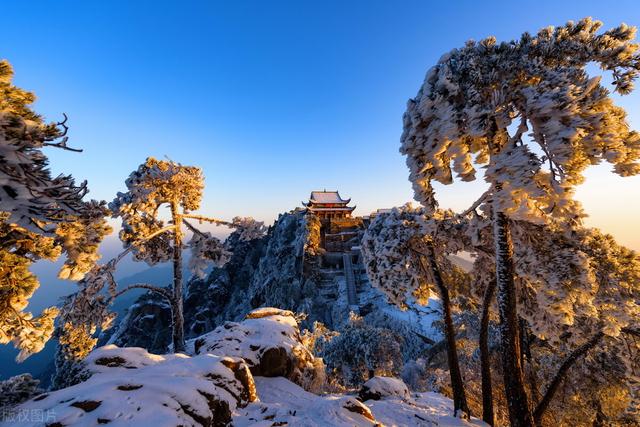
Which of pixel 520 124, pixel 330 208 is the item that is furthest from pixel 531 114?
pixel 330 208

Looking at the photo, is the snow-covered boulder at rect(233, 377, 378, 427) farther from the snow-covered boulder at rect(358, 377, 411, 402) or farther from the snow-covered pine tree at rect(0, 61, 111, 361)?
the snow-covered pine tree at rect(0, 61, 111, 361)

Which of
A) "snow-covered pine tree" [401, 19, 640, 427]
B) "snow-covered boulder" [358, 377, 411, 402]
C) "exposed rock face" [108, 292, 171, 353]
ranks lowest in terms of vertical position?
"exposed rock face" [108, 292, 171, 353]

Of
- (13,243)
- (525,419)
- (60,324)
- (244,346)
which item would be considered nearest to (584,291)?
(525,419)

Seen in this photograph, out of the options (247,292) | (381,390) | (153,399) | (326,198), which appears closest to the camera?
(153,399)

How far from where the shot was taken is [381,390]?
356 inches

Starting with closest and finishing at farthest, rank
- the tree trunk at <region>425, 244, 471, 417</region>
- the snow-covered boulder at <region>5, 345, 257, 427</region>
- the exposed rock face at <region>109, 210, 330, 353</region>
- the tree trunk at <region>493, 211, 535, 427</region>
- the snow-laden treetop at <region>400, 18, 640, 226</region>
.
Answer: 1. the snow-covered boulder at <region>5, 345, 257, 427</region>
2. the snow-laden treetop at <region>400, 18, 640, 226</region>
3. the tree trunk at <region>493, 211, 535, 427</region>
4. the tree trunk at <region>425, 244, 471, 417</region>
5. the exposed rock face at <region>109, 210, 330, 353</region>

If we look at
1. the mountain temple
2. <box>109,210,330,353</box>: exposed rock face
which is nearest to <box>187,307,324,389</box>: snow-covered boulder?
<box>109,210,330,353</box>: exposed rock face

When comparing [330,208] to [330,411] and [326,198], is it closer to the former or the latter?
[326,198]

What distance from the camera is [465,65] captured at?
535 cm

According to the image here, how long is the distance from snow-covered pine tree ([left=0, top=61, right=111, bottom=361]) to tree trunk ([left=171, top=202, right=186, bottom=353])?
408 centimetres

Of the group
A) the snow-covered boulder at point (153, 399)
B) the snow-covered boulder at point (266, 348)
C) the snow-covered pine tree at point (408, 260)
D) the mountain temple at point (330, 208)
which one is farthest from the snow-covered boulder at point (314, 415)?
the mountain temple at point (330, 208)

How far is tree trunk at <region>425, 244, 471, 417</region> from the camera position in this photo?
7.94 m

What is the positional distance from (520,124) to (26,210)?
7.69 m

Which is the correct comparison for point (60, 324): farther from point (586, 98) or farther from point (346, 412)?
point (586, 98)
